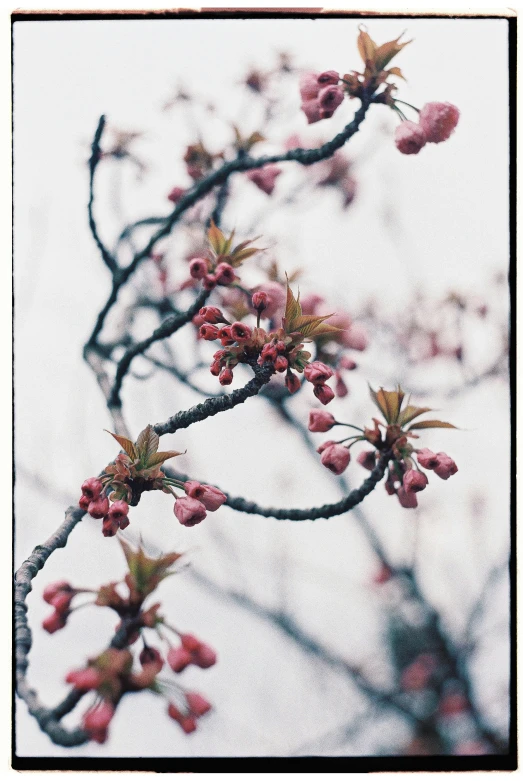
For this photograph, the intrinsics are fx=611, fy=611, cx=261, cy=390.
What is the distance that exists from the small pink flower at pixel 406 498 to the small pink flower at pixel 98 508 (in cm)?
40

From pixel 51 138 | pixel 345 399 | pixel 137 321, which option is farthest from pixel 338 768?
pixel 51 138

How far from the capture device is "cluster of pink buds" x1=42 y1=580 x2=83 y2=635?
841 mm

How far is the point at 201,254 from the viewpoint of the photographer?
960 millimetres

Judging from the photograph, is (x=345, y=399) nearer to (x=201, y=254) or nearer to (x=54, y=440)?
(x=201, y=254)

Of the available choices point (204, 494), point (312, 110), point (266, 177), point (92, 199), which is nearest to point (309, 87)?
point (312, 110)

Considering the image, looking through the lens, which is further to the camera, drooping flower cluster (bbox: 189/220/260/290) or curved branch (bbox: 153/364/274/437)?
drooping flower cluster (bbox: 189/220/260/290)

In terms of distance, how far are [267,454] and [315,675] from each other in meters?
0.33

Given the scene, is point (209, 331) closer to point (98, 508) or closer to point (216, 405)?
point (216, 405)

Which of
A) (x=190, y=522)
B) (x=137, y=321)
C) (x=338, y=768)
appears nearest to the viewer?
(x=190, y=522)

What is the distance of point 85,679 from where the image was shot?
0.80 m

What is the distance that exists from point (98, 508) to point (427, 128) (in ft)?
2.34

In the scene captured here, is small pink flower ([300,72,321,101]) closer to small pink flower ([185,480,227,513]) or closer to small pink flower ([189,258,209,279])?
small pink flower ([189,258,209,279])

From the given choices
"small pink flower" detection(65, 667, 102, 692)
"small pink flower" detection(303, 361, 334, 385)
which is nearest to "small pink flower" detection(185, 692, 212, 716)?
"small pink flower" detection(65, 667, 102, 692)

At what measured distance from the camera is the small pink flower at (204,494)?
0.76m
